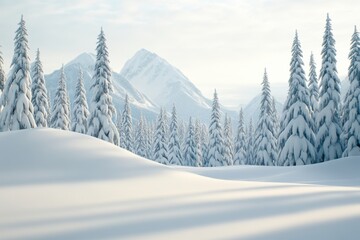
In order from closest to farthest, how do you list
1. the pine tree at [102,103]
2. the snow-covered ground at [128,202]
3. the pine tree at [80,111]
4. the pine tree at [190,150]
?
1. the snow-covered ground at [128,202]
2. the pine tree at [102,103]
3. the pine tree at [80,111]
4. the pine tree at [190,150]

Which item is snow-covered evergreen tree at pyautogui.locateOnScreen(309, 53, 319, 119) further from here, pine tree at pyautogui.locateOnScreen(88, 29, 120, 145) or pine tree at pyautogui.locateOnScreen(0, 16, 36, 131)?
pine tree at pyautogui.locateOnScreen(0, 16, 36, 131)

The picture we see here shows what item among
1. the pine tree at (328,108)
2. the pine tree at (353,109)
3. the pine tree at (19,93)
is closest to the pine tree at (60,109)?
the pine tree at (19,93)

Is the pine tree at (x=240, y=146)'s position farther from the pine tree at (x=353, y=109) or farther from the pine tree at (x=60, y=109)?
the pine tree at (x=60, y=109)

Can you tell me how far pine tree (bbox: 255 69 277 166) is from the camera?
43.1 m

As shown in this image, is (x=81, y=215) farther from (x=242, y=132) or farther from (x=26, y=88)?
(x=242, y=132)

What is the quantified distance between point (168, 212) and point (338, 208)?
3.16 m

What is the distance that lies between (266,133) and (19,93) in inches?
1132

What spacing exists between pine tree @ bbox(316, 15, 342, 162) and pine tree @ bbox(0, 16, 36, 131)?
2600cm

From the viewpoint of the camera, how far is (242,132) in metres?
55.8

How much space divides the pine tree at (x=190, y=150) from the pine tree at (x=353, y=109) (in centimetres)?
2988

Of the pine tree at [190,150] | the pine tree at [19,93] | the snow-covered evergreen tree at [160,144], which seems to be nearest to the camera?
the pine tree at [19,93]

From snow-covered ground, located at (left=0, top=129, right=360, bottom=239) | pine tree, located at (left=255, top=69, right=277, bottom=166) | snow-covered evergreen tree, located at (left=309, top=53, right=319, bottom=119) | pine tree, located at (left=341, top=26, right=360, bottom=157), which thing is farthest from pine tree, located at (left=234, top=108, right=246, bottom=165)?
snow-covered ground, located at (left=0, top=129, right=360, bottom=239)

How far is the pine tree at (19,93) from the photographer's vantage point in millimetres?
29828

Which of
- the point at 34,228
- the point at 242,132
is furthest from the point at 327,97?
the point at 34,228
